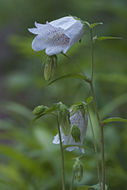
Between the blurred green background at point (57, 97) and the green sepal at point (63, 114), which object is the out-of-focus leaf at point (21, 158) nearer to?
the blurred green background at point (57, 97)

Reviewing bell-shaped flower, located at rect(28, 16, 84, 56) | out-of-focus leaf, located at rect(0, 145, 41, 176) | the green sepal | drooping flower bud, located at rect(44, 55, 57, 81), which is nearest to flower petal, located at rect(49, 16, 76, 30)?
bell-shaped flower, located at rect(28, 16, 84, 56)

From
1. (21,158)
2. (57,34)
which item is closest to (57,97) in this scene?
(21,158)

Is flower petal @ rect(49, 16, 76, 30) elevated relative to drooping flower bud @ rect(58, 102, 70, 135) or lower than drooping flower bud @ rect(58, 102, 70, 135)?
elevated

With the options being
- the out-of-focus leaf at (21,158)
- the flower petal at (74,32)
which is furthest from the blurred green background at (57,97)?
the flower petal at (74,32)

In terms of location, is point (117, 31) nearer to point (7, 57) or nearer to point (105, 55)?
point (105, 55)

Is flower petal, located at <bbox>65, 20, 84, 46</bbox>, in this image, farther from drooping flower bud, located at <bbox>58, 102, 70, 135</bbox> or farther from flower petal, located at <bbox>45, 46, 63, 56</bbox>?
drooping flower bud, located at <bbox>58, 102, 70, 135</bbox>

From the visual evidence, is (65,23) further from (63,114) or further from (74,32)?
(63,114)

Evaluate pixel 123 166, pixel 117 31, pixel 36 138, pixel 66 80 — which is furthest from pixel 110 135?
pixel 117 31
